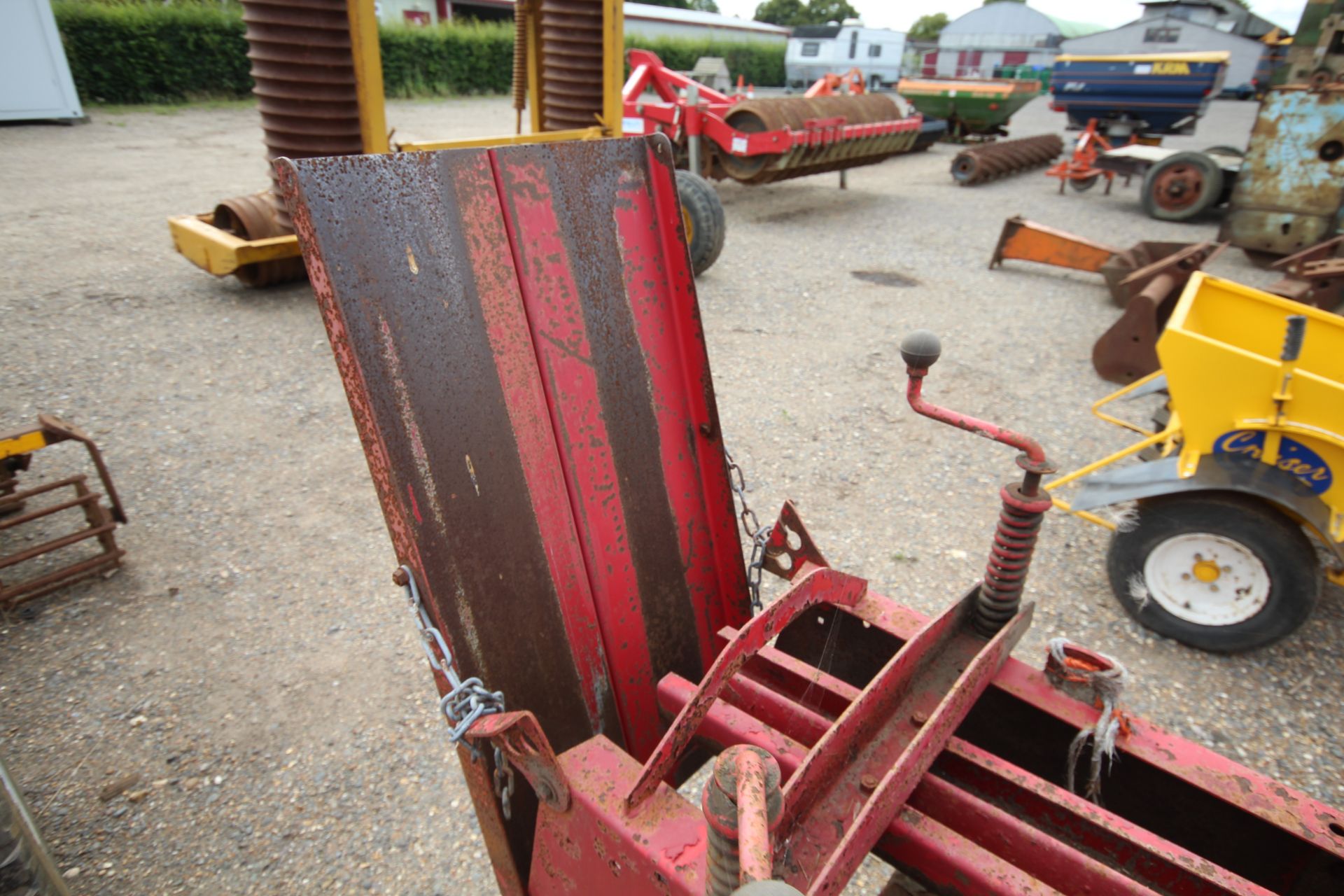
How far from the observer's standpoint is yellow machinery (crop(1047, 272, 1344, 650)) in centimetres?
255

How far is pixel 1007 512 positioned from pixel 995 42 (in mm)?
41353

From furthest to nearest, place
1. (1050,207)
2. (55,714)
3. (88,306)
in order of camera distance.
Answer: (1050,207) → (88,306) → (55,714)

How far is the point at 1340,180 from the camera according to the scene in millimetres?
6730

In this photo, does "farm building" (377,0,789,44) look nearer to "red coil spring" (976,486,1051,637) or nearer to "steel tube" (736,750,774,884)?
"red coil spring" (976,486,1051,637)

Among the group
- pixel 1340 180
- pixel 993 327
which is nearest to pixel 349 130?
pixel 993 327

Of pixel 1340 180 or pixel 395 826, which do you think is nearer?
pixel 395 826

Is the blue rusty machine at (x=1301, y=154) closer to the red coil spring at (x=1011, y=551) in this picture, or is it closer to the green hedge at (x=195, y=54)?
the red coil spring at (x=1011, y=551)

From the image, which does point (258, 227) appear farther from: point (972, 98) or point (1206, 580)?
point (972, 98)

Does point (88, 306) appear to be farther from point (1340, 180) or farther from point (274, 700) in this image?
point (1340, 180)

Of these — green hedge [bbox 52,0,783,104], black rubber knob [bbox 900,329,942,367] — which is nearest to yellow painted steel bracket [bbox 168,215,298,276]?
black rubber knob [bbox 900,329,942,367]

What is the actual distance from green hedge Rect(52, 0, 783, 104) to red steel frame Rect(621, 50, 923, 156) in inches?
281

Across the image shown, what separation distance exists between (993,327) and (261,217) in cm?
590

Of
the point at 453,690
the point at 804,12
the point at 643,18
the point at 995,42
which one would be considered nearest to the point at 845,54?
the point at 643,18

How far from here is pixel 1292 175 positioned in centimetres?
700
